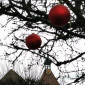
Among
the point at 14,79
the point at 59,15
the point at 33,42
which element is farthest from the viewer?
the point at 14,79

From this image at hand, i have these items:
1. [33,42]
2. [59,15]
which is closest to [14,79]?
[33,42]

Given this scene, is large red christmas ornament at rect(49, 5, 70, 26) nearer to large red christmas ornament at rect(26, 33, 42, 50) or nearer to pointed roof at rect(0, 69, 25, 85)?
large red christmas ornament at rect(26, 33, 42, 50)

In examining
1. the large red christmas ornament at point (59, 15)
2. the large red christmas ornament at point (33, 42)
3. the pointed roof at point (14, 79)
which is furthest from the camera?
the pointed roof at point (14, 79)

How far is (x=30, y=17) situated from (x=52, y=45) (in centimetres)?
199

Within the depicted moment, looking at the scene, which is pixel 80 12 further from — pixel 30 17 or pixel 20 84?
pixel 20 84

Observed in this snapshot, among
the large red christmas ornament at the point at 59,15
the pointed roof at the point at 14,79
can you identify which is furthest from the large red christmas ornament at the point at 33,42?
the pointed roof at the point at 14,79

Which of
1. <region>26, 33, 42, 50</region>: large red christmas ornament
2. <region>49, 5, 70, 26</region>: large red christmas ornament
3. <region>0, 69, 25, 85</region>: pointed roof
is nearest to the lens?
<region>49, 5, 70, 26</region>: large red christmas ornament

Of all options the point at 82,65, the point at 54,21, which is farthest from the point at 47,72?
the point at 54,21

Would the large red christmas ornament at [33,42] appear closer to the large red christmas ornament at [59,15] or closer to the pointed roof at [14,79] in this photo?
the large red christmas ornament at [59,15]

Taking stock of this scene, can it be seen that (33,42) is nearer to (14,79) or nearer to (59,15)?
(59,15)

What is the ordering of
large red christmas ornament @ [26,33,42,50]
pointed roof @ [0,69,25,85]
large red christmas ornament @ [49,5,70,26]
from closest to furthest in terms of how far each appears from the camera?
large red christmas ornament @ [49,5,70,26], large red christmas ornament @ [26,33,42,50], pointed roof @ [0,69,25,85]

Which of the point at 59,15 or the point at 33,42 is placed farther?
the point at 33,42

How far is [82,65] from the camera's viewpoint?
6.33 meters

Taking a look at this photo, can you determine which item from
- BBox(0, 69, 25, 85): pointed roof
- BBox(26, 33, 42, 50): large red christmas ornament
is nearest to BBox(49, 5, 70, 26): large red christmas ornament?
BBox(26, 33, 42, 50): large red christmas ornament
